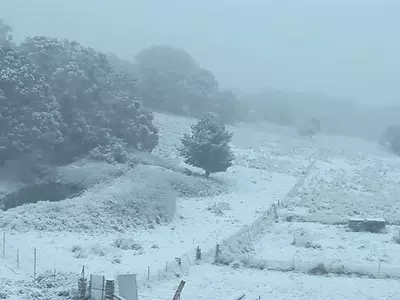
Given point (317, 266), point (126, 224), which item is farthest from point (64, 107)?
point (317, 266)

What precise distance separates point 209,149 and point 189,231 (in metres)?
16.2

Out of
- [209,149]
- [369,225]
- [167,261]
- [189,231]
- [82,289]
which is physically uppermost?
[209,149]

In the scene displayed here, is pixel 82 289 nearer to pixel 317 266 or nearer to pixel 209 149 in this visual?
pixel 317 266

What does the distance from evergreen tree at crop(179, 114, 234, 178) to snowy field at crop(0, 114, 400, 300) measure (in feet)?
5.03

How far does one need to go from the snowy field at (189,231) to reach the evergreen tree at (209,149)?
1.53 metres

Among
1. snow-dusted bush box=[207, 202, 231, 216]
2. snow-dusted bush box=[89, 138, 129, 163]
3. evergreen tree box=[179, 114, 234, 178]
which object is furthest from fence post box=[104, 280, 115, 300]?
evergreen tree box=[179, 114, 234, 178]

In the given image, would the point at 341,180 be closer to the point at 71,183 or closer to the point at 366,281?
the point at 71,183

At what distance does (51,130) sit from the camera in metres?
43.4

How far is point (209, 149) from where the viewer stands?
48.3 m

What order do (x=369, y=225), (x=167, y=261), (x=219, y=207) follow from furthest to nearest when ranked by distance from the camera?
1. (x=219, y=207)
2. (x=369, y=225)
3. (x=167, y=261)

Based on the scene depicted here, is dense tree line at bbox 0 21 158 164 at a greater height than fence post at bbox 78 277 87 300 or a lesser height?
greater

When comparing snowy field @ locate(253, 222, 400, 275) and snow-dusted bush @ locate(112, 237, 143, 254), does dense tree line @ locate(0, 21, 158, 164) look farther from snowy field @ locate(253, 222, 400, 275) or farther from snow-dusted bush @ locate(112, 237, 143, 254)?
snowy field @ locate(253, 222, 400, 275)

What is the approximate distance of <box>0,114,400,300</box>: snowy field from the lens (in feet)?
76.0

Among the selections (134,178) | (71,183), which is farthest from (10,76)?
(134,178)
